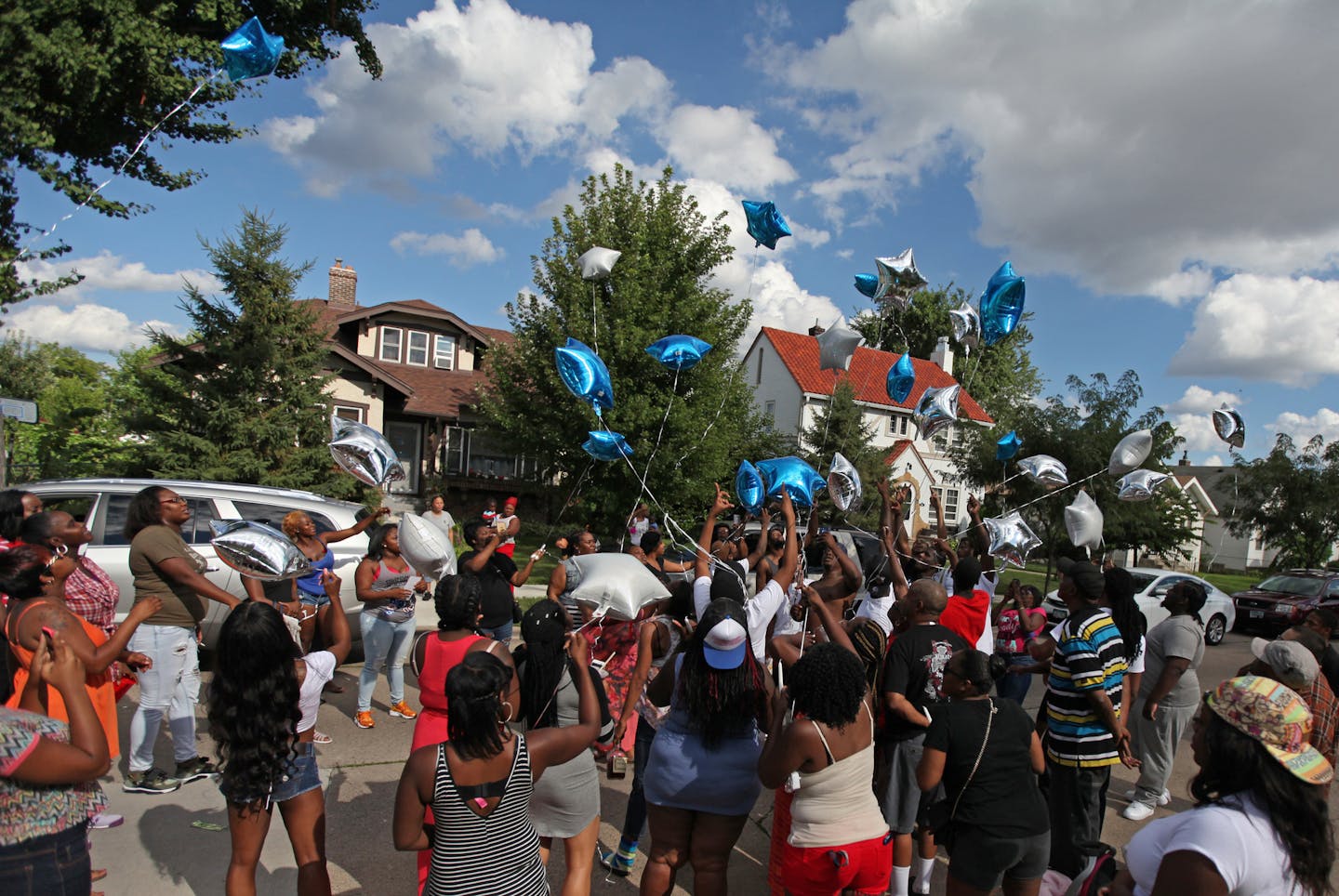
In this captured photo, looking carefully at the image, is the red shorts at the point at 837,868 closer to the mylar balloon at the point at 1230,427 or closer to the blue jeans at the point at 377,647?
the blue jeans at the point at 377,647

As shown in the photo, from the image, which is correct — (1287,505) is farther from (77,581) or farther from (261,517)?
(77,581)

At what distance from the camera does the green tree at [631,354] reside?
555 inches

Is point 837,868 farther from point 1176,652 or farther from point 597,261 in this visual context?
point 597,261

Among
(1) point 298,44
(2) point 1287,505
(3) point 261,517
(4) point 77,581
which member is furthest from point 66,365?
(2) point 1287,505

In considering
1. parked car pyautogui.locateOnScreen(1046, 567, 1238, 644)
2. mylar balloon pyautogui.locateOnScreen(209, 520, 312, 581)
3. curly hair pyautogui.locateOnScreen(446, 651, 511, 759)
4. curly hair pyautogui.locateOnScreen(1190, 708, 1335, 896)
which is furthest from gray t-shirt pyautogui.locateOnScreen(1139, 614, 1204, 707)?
parked car pyautogui.locateOnScreen(1046, 567, 1238, 644)

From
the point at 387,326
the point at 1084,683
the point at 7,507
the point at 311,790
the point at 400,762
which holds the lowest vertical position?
the point at 400,762

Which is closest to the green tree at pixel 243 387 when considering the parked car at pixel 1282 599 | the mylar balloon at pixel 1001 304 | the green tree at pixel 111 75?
the green tree at pixel 111 75

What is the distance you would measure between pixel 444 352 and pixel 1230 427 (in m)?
22.1

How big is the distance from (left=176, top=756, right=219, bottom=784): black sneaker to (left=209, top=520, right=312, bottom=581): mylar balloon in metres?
1.64

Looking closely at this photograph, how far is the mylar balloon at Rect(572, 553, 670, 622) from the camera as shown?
151 inches

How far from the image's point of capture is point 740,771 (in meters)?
3.04

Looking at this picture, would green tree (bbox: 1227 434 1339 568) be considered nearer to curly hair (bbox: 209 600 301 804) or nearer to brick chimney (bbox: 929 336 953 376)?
brick chimney (bbox: 929 336 953 376)

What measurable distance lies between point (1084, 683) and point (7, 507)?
19.5ft

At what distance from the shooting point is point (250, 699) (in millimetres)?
2779
